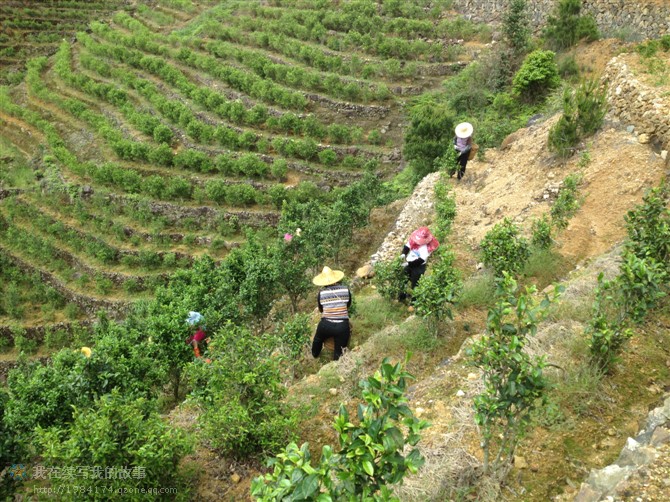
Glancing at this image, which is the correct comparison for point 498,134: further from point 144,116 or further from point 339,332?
point 144,116

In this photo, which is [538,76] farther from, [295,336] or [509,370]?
[509,370]

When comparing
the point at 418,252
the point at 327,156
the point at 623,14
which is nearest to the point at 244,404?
the point at 418,252

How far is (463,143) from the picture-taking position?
11.6m

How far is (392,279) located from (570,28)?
37.0 feet

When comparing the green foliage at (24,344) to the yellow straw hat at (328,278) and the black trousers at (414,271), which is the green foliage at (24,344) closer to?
the yellow straw hat at (328,278)

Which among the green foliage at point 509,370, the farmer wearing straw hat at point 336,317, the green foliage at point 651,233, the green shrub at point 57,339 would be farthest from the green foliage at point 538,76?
the green shrub at point 57,339

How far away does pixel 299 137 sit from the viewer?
1852 centimetres

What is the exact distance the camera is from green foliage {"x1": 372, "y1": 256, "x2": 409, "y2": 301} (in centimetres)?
774

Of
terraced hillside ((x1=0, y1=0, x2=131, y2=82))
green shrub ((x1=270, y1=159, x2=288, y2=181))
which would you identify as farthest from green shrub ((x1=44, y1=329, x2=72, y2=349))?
terraced hillside ((x1=0, y1=0, x2=131, y2=82))

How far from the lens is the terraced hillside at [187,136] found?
16.3 m

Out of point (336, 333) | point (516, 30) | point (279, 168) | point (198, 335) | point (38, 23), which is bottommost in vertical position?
point (279, 168)

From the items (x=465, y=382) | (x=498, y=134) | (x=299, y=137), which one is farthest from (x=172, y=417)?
(x=299, y=137)

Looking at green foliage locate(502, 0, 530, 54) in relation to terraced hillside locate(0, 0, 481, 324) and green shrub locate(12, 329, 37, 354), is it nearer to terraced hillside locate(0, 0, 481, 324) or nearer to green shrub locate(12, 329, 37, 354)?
terraced hillside locate(0, 0, 481, 324)

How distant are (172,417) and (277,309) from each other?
411 cm
